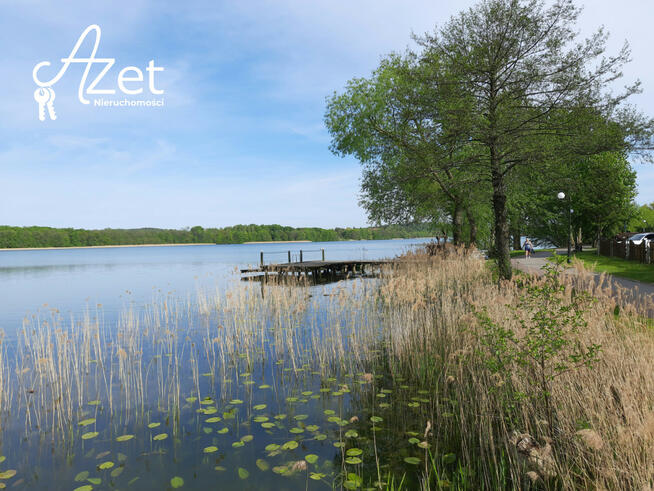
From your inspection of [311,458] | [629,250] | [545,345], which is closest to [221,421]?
[311,458]

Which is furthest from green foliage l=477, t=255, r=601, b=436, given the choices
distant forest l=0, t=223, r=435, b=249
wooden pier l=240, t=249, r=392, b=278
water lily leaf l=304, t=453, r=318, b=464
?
distant forest l=0, t=223, r=435, b=249

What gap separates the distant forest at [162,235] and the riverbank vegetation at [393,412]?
103 meters

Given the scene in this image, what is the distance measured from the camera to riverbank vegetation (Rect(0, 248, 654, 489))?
430 cm

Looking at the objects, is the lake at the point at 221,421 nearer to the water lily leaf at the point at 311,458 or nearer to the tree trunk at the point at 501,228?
the water lily leaf at the point at 311,458

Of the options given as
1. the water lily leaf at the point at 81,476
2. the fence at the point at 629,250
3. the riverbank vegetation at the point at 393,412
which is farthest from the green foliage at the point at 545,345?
the fence at the point at 629,250

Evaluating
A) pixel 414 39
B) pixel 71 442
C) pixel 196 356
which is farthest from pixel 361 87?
pixel 71 442

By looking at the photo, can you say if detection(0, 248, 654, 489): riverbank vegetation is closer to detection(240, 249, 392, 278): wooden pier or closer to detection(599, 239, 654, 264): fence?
detection(599, 239, 654, 264): fence

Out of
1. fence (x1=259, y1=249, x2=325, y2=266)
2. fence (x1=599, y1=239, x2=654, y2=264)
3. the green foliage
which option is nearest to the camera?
the green foliage

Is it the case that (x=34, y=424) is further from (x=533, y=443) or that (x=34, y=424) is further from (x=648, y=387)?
(x=648, y=387)

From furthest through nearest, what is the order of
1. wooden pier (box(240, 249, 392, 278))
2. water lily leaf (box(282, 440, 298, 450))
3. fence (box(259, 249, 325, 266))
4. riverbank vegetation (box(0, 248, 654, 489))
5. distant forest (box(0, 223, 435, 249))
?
1. distant forest (box(0, 223, 435, 249))
2. fence (box(259, 249, 325, 266))
3. wooden pier (box(240, 249, 392, 278))
4. water lily leaf (box(282, 440, 298, 450))
5. riverbank vegetation (box(0, 248, 654, 489))

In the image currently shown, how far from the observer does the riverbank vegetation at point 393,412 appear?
4.30m

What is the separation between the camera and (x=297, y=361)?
8.80 metres

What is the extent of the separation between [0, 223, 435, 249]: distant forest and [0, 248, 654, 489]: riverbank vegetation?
103 metres

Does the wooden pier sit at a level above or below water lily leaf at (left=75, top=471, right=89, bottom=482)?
above
